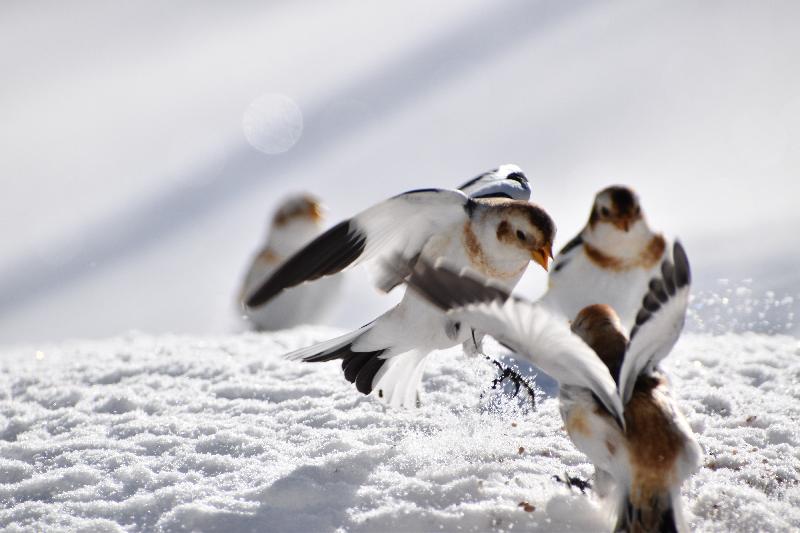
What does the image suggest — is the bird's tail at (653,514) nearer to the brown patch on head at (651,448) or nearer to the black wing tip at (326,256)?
the brown patch on head at (651,448)

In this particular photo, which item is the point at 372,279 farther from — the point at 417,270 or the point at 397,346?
the point at 417,270

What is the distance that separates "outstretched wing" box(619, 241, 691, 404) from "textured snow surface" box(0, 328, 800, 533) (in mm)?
536

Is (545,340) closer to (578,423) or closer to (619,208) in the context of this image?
(578,423)

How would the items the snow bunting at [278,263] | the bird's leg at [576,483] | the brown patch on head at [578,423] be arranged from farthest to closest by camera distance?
the snow bunting at [278,263] → the bird's leg at [576,483] → the brown patch on head at [578,423]

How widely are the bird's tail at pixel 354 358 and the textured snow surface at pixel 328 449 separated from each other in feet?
0.56

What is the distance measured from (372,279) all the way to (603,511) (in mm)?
1398

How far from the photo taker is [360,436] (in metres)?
3.20

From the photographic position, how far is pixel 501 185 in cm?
388

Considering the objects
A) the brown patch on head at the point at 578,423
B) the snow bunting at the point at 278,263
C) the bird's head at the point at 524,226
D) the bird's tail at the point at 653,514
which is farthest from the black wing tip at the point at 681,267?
the snow bunting at the point at 278,263

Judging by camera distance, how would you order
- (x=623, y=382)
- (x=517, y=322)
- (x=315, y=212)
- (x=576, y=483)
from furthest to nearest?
1. (x=315, y=212)
2. (x=576, y=483)
3. (x=623, y=382)
4. (x=517, y=322)

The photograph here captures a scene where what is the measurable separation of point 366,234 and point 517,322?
1183 mm

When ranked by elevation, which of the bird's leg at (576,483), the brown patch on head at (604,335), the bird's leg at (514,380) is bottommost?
the bird's leg at (576,483)

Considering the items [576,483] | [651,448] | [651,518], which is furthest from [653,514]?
[576,483]

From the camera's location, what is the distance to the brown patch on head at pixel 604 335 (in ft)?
7.77
